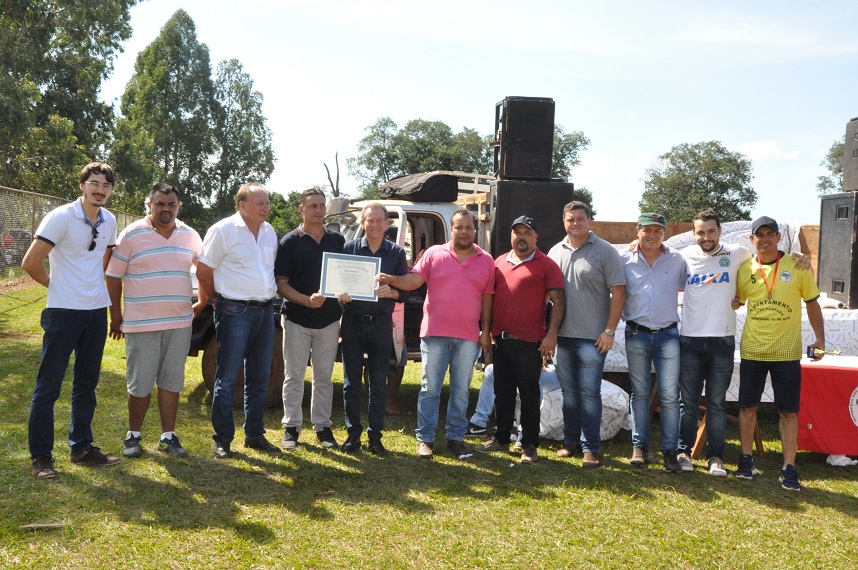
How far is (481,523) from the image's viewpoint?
415 centimetres

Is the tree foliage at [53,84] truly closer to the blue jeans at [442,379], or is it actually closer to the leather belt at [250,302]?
the leather belt at [250,302]

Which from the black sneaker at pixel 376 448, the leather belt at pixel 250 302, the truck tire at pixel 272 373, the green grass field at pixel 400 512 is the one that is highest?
the leather belt at pixel 250 302

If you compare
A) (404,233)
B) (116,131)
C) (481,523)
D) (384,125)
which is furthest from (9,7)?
(384,125)

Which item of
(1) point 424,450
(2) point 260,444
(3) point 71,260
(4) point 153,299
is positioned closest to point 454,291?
(1) point 424,450

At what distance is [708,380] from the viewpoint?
5.36 meters

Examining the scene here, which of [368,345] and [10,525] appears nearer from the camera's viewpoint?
[10,525]

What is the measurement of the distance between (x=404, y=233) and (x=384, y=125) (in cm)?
5464

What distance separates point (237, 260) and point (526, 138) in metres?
4.03

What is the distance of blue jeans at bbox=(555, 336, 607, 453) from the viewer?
5.40 metres

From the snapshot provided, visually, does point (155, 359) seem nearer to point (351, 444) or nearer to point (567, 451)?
point (351, 444)

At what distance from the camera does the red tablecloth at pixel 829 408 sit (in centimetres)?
562

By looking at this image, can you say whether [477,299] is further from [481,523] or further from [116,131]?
[116,131]

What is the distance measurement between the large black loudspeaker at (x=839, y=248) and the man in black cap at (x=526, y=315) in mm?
4324

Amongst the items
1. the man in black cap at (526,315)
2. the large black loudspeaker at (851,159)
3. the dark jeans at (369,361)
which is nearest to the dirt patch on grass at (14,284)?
the dark jeans at (369,361)
